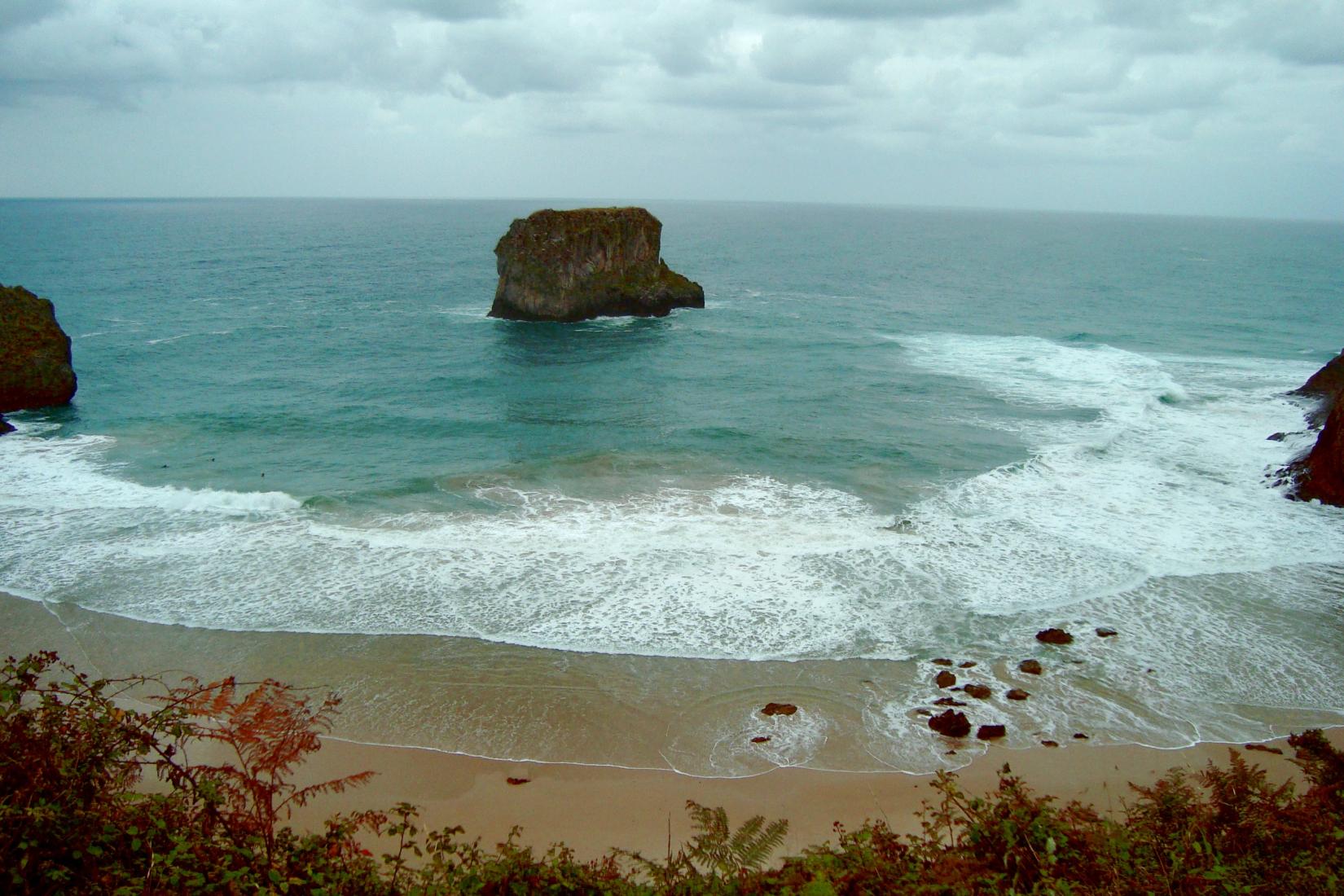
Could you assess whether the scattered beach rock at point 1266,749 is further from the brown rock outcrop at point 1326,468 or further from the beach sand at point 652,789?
the brown rock outcrop at point 1326,468

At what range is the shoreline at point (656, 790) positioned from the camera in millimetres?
14055

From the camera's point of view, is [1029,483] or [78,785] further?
[1029,483]

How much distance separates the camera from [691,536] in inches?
982

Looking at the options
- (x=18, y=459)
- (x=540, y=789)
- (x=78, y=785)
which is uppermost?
(x=78, y=785)

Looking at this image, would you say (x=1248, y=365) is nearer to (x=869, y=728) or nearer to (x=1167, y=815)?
(x=869, y=728)

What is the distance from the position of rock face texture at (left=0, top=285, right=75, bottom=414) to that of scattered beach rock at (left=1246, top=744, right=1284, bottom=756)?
46.0 metres

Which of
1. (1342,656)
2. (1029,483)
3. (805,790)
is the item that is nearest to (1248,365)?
(1029,483)

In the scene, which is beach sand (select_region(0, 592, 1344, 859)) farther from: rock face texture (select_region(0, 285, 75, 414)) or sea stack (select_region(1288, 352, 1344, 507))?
rock face texture (select_region(0, 285, 75, 414))

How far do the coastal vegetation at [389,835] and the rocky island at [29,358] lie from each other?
3674 centimetres

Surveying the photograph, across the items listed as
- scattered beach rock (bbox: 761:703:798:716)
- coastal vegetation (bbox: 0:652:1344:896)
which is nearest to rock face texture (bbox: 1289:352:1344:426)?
scattered beach rock (bbox: 761:703:798:716)

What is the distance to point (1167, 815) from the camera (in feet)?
34.8

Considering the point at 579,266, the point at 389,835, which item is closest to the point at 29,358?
the point at 579,266

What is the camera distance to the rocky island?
38.3m

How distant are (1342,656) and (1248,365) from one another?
1452 inches
